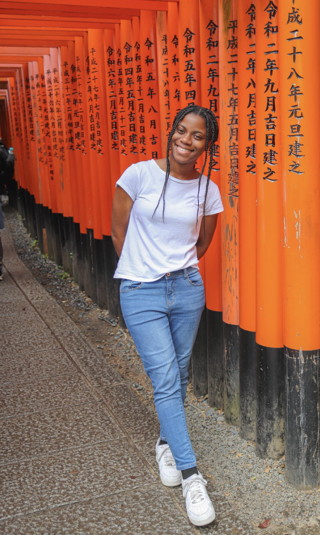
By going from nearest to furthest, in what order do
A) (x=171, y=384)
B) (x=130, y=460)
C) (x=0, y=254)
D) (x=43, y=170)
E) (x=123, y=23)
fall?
(x=171, y=384), (x=130, y=460), (x=123, y=23), (x=0, y=254), (x=43, y=170)

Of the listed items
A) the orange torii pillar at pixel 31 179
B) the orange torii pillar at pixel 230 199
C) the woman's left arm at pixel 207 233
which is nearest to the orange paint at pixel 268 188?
the woman's left arm at pixel 207 233

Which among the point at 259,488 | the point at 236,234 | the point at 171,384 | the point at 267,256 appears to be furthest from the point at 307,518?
the point at 236,234

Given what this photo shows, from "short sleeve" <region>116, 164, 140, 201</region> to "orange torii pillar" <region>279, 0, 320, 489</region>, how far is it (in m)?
0.70

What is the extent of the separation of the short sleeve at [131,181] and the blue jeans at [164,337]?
1.41 feet

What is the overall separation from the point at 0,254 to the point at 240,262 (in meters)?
5.11

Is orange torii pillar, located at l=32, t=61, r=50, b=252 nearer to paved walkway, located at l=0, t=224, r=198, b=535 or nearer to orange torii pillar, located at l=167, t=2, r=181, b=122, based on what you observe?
paved walkway, located at l=0, t=224, r=198, b=535

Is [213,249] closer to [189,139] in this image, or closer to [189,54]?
[189,139]

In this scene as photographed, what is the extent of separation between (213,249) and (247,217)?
49 cm

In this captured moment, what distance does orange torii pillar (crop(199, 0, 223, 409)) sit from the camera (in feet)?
10.8

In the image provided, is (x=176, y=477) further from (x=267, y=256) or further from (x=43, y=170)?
(x=43, y=170)

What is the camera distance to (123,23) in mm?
4766

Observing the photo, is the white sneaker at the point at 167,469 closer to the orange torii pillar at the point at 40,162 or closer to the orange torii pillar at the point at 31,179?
the orange torii pillar at the point at 40,162

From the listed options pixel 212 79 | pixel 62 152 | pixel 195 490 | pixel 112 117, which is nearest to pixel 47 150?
pixel 62 152

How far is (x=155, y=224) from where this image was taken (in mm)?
2564
